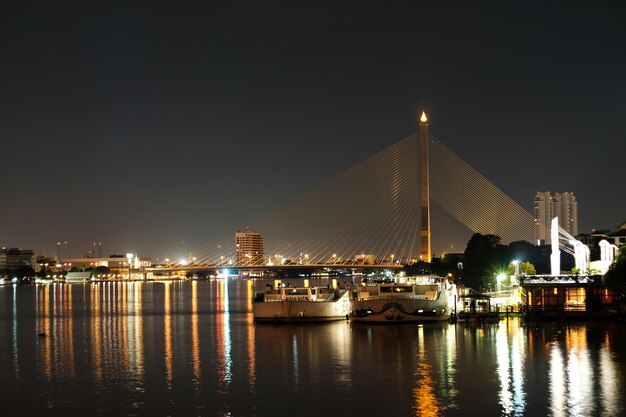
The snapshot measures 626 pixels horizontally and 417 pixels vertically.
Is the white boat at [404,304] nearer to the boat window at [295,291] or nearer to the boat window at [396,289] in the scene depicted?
the boat window at [396,289]

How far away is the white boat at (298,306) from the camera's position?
126 ft

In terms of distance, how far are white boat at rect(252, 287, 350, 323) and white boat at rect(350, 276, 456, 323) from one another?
3.68 feet

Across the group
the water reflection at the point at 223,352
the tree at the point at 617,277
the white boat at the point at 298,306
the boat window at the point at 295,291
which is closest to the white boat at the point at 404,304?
the white boat at the point at 298,306

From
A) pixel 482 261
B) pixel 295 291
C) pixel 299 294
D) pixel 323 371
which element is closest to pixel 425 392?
pixel 323 371

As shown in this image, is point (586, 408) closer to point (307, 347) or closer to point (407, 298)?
point (307, 347)

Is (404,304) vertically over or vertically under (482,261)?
under

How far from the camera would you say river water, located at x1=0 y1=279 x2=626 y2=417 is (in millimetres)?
18438

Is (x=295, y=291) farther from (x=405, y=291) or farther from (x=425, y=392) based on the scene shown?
(x=425, y=392)

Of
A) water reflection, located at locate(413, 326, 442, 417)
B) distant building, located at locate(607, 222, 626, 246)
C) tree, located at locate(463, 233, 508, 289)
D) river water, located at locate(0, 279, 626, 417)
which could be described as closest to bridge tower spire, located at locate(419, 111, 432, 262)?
tree, located at locate(463, 233, 508, 289)

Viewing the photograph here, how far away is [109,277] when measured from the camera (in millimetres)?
183125

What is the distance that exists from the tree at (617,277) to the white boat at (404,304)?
685 cm

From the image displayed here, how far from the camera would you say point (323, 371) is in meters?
23.4

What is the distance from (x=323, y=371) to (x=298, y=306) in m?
15.1

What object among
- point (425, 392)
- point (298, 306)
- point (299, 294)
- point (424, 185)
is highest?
point (424, 185)
